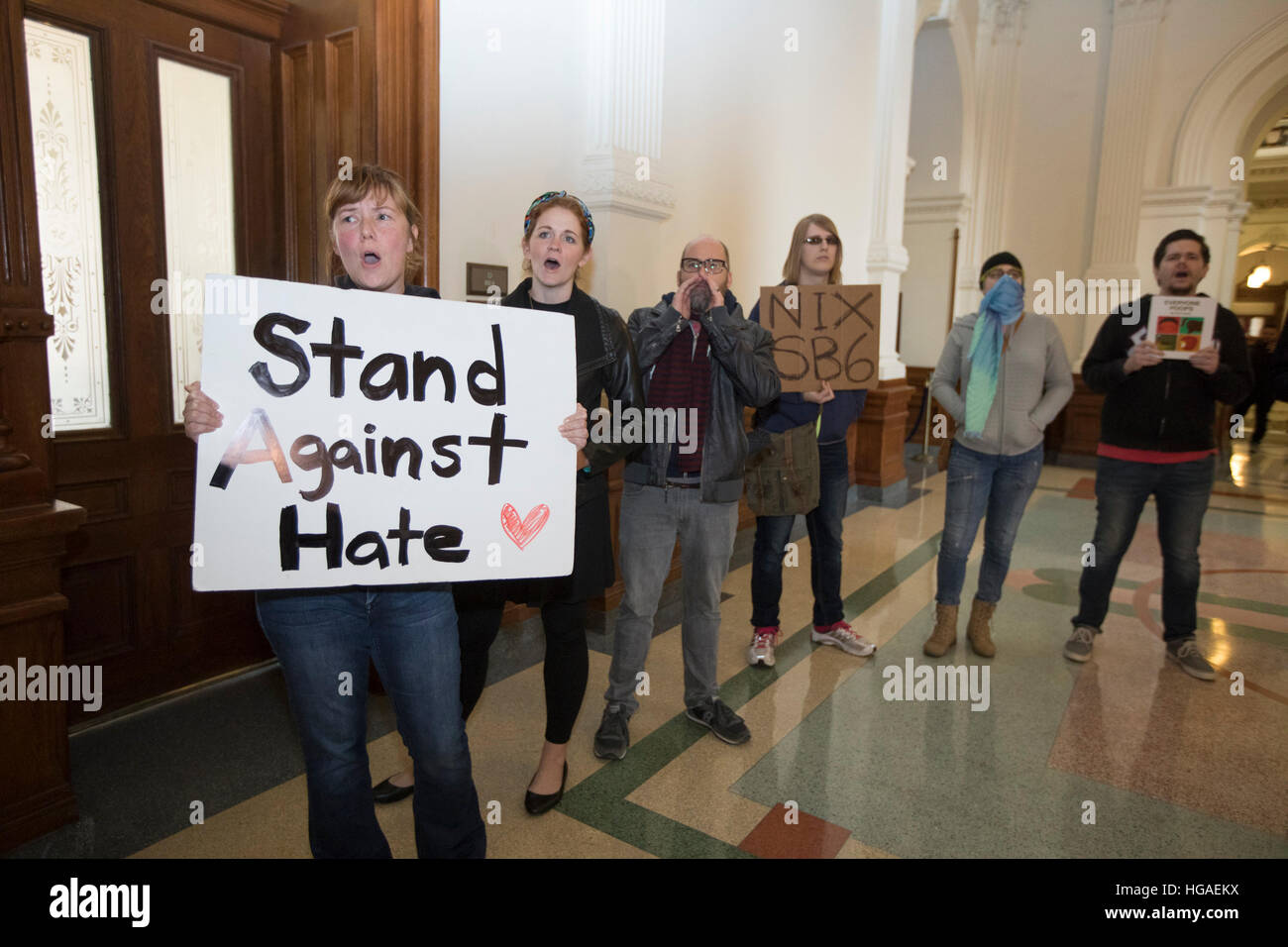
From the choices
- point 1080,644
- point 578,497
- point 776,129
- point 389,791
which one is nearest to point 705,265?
point 578,497

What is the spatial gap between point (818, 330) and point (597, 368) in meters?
1.49

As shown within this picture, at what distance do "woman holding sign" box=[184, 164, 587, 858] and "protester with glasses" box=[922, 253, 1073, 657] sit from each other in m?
2.61

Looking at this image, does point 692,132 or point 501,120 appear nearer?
point 501,120

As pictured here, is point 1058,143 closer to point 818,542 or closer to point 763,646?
point 818,542

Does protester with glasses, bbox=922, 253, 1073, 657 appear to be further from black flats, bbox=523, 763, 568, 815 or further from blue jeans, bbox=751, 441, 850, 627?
black flats, bbox=523, 763, 568, 815

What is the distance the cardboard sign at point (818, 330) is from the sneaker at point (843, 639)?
120 cm

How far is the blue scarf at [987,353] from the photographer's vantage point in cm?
339

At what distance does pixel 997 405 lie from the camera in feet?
11.3

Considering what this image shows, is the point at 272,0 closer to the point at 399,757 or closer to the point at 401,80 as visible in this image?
the point at 401,80

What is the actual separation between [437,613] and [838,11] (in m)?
6.30

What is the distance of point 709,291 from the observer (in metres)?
2.52

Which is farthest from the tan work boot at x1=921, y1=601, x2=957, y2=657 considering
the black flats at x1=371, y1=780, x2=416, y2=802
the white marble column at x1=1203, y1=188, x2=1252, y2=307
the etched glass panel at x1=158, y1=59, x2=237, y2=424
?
the white marble column at x1=1203, y1=188, x2=1252, y2=307
